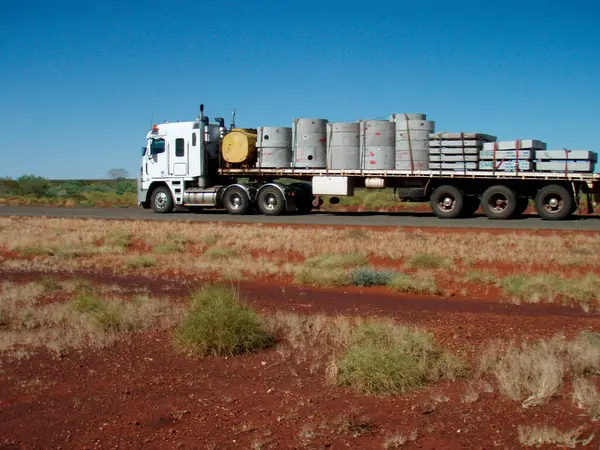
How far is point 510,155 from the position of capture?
87.7 ft

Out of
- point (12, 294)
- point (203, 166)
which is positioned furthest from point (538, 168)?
point (12, 294)

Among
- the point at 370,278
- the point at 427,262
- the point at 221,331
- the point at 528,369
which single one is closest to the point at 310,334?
→ the point at 221,331

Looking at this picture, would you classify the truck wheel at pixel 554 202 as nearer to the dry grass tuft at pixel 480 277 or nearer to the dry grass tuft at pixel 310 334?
the dry grass tuft at pixel 480 277

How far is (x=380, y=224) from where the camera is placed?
26000 millimetres

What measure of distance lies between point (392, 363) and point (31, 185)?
60.6 m

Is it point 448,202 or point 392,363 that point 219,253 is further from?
point 448,202

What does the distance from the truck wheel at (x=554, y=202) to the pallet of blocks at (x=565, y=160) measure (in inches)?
28.8

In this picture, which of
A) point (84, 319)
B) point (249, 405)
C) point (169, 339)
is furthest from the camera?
point (84, 319)

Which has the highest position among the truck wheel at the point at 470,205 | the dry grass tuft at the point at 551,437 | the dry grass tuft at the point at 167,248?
the truck wheel at the point at 470,205

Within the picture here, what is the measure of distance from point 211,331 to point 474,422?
3352 millimetres

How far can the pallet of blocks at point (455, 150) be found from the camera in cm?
2753

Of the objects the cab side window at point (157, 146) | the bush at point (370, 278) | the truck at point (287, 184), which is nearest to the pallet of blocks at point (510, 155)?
the truck at point (287, 184)

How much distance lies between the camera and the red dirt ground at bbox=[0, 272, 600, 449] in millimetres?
5863

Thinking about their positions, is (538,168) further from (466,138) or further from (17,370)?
(17,370)
